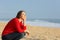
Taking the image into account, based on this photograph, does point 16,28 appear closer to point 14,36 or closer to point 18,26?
point 18,26

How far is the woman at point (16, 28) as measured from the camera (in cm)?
685

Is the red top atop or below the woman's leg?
atop

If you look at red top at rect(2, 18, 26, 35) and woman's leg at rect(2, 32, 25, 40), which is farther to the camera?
woman's leg at rect(2, 32, 25, 40)

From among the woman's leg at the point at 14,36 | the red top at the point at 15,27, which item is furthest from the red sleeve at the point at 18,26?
the woman's leg at the point at 14,36

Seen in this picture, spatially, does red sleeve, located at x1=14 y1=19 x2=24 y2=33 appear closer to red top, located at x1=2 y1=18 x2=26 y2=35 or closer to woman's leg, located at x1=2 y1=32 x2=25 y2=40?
red top, located at x1=2 y1=18 x2=26 y2=35

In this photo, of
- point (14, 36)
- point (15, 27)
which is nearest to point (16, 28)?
point (15, 27)

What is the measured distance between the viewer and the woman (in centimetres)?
685

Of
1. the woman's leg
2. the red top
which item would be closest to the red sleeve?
the red top

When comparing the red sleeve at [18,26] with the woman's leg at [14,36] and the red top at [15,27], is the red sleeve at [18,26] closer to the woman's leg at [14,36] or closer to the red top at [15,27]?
the red top at [15,27]

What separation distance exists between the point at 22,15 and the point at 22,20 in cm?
13

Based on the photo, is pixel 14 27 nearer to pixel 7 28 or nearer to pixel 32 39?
pixel 7 28

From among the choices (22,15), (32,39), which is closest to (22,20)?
(22,15)

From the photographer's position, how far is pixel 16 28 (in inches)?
270

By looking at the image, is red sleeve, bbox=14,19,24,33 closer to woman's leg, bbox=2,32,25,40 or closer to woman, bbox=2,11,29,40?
woman, bbox=2,11,29,40
